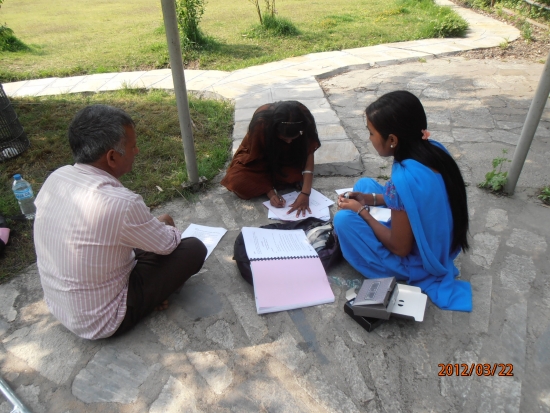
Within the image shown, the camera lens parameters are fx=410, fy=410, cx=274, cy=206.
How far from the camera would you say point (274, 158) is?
310 cm

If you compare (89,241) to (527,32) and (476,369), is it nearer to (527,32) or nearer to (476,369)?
(476,369)

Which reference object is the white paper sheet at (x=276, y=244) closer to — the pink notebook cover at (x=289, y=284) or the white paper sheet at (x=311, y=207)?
the pink notebook cover at (x=289, y=284)

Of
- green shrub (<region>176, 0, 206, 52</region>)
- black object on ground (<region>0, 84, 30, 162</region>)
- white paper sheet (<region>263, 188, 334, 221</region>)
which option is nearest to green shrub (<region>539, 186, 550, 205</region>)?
white paper sheet (<region>263, 188, 334, 221</region>)

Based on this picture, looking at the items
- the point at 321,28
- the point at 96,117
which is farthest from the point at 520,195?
the point at 321,28

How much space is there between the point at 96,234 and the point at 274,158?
1.62 m

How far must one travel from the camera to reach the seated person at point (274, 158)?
2902mm

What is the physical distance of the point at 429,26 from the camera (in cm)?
773

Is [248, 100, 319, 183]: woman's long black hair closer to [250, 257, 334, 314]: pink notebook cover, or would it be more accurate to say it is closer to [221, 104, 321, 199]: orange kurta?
[221, 104, 321, 199]: orange kurta

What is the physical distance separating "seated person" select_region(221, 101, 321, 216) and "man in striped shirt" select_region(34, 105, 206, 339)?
120 centimetres

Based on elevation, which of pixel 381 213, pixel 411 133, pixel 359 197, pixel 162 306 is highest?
pixel 411 133

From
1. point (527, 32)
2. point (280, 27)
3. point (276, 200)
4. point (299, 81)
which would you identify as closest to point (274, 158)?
point (276, 200)

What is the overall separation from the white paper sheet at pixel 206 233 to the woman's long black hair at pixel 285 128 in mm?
654

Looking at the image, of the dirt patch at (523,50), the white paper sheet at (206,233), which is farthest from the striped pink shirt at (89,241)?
the dirt patch at (523,50)

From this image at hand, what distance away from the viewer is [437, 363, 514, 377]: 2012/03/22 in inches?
72.6
